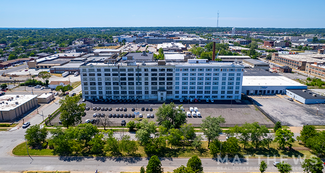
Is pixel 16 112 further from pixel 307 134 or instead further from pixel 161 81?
pixel 307 134

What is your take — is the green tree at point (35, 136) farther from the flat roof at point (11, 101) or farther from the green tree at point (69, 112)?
the flat roof at point (11, 101)

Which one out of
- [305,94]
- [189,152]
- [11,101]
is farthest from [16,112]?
[305,94]

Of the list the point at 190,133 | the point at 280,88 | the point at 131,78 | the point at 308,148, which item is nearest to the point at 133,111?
the point at 131,78

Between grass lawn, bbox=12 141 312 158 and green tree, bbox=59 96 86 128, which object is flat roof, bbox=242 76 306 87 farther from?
green tree, bbox=59 96 86 128

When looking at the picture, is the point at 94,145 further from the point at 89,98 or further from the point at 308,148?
the point at 308,148

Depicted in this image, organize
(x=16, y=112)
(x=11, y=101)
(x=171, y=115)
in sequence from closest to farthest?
(x=171, y=115)
(x=16, y=112)
(x=11, y=101)

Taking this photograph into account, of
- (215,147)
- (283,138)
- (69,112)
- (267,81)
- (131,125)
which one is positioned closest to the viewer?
(215,147)
